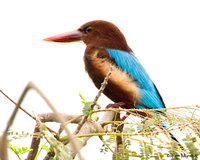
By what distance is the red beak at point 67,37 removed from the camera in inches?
108

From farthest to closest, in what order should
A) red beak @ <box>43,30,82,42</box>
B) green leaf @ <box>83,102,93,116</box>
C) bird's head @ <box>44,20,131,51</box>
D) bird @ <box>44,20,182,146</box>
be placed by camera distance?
red beak @ <box>43,30,82,42</box>
bird's head @ <box>44,20,131,51</box>
bird @ <box>44,20,182,146</box>
green leaf @ <box>83,102,93,116</box>

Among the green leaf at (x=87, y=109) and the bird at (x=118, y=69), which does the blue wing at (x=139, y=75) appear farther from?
the green leaf at (x=87, y=109)

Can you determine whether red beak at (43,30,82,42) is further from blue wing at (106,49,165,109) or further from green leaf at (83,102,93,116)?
green leaf at (83,102,93,116)

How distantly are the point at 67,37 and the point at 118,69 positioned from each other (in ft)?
1.82

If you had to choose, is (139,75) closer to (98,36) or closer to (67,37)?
(98,36)

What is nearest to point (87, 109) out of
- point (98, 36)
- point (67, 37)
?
point (98, 36)

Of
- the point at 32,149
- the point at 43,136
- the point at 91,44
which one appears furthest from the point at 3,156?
the point at 91,44

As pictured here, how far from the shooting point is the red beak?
2.74 meters

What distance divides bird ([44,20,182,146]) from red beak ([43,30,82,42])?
106 millimetres

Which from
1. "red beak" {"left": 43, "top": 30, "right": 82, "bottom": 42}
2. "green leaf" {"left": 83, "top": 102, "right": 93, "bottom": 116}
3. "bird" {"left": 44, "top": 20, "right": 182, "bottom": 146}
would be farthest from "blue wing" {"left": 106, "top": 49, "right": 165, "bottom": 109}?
"green leaf" {"left": 83, "top": 102, "right": 93, "bottom": 116}

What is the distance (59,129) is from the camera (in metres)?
1.78

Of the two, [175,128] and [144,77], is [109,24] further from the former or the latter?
[175,128]


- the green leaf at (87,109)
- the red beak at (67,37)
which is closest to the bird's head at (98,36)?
the red beak at (67,37)

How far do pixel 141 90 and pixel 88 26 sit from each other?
67 centimetres
